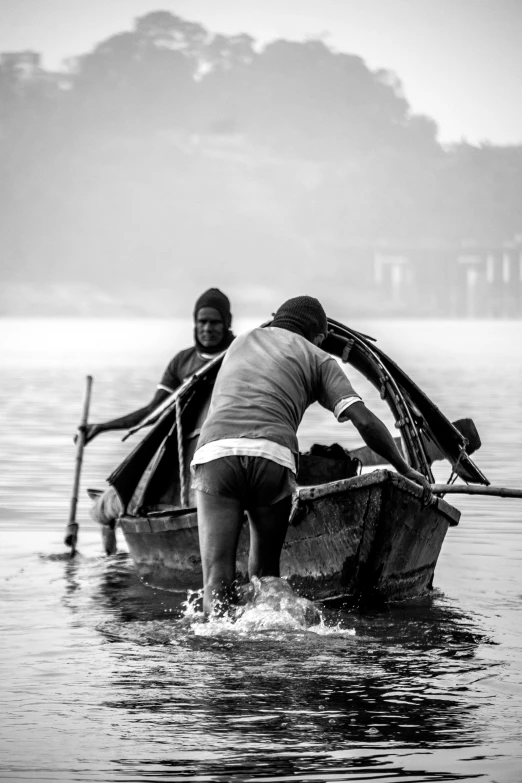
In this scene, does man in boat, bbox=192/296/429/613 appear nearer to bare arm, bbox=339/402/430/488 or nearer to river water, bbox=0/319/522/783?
bare arm, bbox=339/402/430/488

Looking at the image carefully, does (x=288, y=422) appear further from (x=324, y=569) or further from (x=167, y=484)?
(x=167, y=484)

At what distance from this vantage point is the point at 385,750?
5215 millimetres

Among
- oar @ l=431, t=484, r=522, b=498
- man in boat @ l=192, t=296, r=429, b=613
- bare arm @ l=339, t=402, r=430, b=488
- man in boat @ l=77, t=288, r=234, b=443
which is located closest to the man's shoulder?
man in boat @ l=77, t=288, r=234, b=443

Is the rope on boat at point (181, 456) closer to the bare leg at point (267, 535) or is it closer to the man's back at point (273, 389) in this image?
the bare leg at point (267, 535)

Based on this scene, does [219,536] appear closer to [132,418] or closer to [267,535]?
[267,535]

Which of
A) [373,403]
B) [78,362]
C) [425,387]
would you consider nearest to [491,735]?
[373,403]

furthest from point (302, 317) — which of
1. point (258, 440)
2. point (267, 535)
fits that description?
point (267, 535)

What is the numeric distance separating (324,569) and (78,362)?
47012 millimetres

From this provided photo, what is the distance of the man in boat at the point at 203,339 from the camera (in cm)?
977

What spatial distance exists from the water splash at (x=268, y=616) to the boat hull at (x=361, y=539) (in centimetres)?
36

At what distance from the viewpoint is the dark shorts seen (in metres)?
6.42

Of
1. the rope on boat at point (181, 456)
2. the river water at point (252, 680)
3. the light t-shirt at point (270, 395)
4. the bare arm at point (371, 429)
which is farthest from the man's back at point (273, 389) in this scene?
the rope on boat at point (181, 456)

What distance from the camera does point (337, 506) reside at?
754 centimetres

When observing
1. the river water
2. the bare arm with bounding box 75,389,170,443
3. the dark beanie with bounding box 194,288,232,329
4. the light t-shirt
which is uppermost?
the dark beanie with bounding box 194,288,232,329
